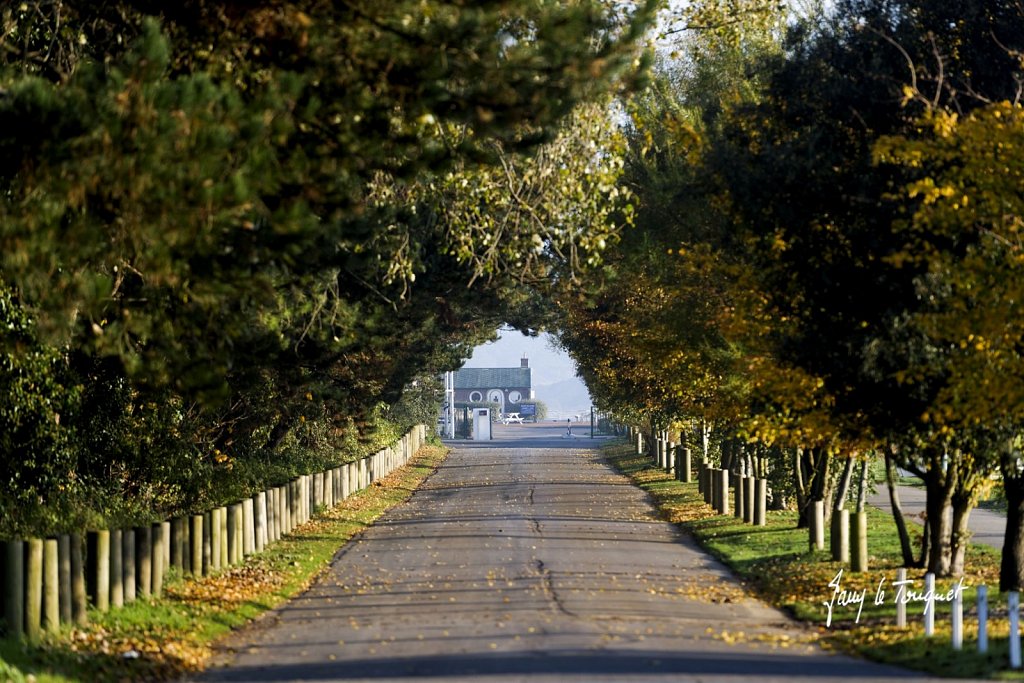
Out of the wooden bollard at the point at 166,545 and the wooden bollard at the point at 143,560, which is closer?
the wooden bollard at the point at 143,560

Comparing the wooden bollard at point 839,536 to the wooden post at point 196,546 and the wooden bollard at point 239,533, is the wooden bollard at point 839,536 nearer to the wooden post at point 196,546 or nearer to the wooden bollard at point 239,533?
the wooden bollard at point 239,533

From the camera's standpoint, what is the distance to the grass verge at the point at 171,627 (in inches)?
512

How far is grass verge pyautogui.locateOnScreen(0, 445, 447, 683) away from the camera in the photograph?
13.0 meters

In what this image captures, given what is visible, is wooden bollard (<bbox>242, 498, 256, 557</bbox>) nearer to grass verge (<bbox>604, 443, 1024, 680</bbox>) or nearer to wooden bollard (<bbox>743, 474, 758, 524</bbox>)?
grass verge (<bbox>604, 443, 1024, 680</bbox>)

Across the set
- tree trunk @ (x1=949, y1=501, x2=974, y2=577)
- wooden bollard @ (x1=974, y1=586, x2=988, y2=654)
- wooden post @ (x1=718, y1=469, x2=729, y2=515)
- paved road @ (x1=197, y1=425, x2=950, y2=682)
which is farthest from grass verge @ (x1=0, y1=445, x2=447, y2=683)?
wooden post @ (x1=718, y1=469, x2=729, y2=515)

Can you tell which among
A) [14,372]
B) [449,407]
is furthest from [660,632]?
[449,407]

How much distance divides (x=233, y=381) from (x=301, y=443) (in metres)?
20.0

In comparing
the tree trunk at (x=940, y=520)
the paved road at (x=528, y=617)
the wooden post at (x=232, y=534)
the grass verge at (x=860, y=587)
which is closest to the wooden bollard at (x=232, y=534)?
the wooden post at (x=232, y=534)

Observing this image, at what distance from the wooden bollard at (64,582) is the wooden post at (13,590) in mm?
848

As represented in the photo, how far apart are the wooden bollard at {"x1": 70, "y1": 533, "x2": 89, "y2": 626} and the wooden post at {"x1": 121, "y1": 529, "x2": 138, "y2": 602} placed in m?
1.57

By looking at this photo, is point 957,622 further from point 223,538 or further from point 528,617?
point 223,538

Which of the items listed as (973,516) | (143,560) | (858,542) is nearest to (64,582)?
(143,560)

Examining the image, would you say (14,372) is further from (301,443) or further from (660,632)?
(301,443)

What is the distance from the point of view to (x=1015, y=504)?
20281 mm
